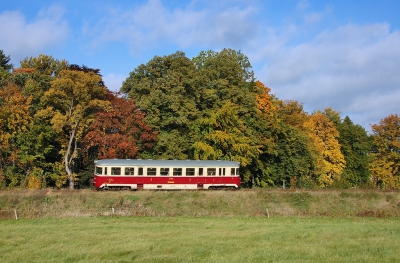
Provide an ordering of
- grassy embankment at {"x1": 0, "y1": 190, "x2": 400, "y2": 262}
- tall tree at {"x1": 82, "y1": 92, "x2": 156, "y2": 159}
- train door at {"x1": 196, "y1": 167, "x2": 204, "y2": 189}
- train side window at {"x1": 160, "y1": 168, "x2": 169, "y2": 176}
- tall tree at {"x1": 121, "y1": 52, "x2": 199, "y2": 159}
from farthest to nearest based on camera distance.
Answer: tall tree at {"x1": 121, "y1": 52, "x2": 199, "y2": 159} → tall tree at {"x1": 82, "y1": 92, "x2": 156, "y2": 159} → train door at {"x1": 196, "y1": 167, "x2": 204, "y2": 189} → train side window at {"x1": 160, "y1": 168, "x2": 169, "y2": 176} → grassy embankment at {"x1": 0, "y1": 190, "x2": 400, "y2": 262}

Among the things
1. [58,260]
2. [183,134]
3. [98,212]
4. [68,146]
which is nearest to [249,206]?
[98,212]

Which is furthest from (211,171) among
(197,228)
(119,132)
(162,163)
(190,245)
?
(190,245)

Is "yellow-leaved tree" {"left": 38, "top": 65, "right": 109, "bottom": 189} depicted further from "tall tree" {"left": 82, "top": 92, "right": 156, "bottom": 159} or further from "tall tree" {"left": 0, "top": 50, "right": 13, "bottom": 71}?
"tall tree" {"left": 0, "top": 50, "right": 13, "bottom": 71}

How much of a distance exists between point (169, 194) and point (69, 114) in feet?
47.7

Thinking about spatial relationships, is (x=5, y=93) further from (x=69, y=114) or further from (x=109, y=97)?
(x=109, y=97)

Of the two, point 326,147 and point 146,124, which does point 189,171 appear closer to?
point 146,124

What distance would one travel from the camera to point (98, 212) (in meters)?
29.5

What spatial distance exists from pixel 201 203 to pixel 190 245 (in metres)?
18.6

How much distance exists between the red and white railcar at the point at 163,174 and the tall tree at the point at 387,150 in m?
36.0

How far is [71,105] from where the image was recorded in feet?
137

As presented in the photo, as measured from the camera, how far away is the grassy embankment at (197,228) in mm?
13922

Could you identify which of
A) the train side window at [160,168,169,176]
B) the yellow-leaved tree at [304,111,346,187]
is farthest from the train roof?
the yellow-leaved tree at [304,111,346,187]

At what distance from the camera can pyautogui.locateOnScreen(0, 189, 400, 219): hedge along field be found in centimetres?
3048

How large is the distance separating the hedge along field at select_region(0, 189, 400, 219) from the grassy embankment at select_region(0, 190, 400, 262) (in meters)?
0.08
